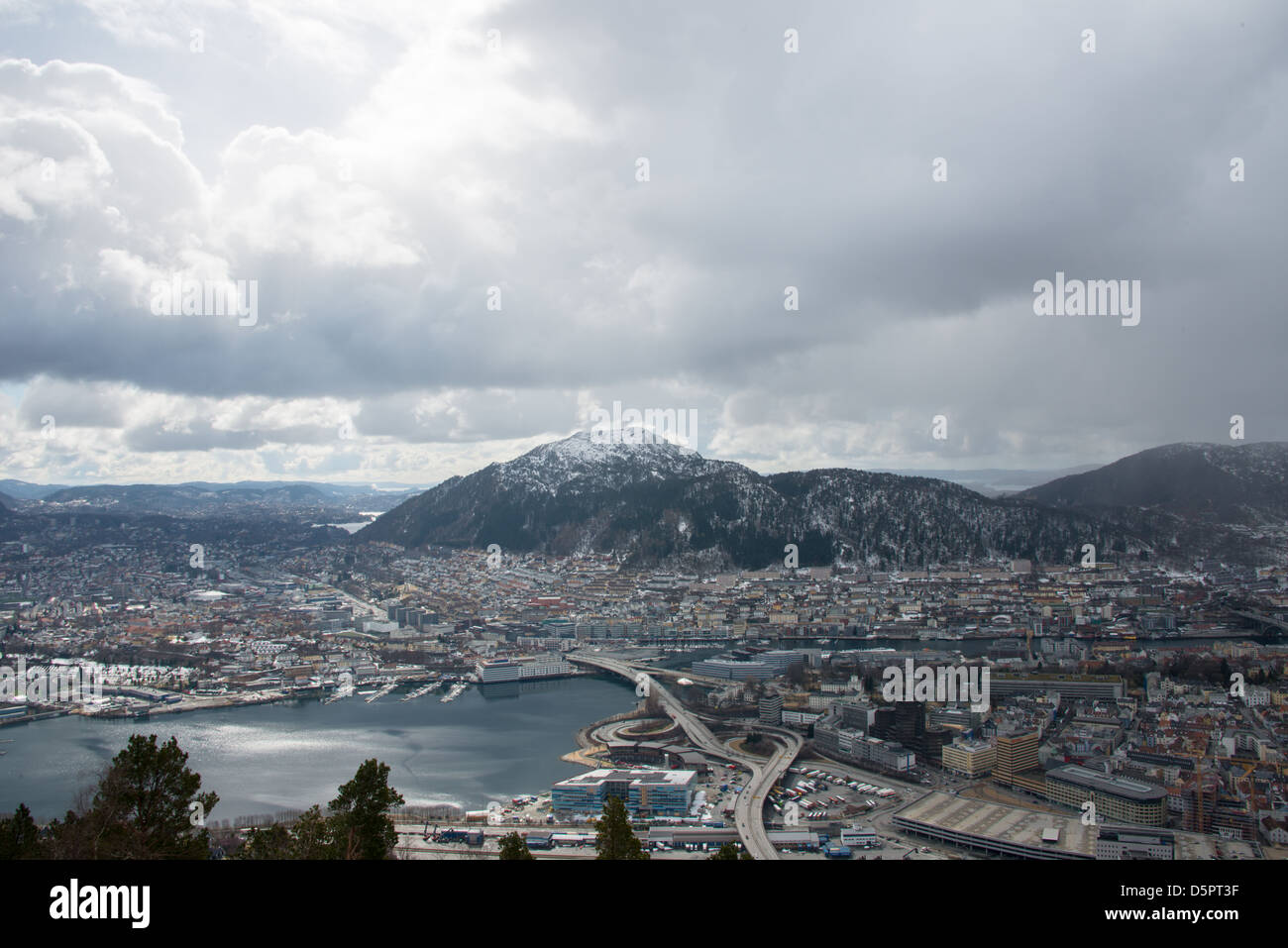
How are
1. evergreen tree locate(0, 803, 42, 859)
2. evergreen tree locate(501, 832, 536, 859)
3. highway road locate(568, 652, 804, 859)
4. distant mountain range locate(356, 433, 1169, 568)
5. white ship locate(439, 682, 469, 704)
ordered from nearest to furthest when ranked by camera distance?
evergreen tree locate(0, 803, 42, 859), evergreen tree locate(501, 832, 536, 859), highway road locate(568, 652, 804, 859), white ship locate(439, 682, 469, 704), distant mountain range locate(356, 433, 1169, 568)

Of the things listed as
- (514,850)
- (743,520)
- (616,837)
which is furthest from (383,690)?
(743,520)

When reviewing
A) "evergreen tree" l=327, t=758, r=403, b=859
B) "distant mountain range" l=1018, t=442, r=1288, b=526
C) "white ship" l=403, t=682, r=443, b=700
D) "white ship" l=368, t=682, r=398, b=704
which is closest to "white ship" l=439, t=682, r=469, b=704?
"white ship" l=403, t=682, r=443, b=700

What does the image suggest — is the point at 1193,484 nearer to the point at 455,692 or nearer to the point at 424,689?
the point at 455,692

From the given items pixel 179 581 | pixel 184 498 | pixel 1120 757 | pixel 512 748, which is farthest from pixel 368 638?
pixel 184 498

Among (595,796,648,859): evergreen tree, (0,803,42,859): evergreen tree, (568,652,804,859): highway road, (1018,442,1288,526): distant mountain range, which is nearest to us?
(0,803,42,859): evergreen tree

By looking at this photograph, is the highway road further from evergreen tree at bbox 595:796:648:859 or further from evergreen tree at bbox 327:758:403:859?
evergreen tree at bbox 327:758:403:859

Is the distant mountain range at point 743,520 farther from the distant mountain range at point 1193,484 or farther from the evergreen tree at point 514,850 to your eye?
the evergreen tree at point 514,850

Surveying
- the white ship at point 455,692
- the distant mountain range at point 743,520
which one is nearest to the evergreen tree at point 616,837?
the white ship at point 455,692
